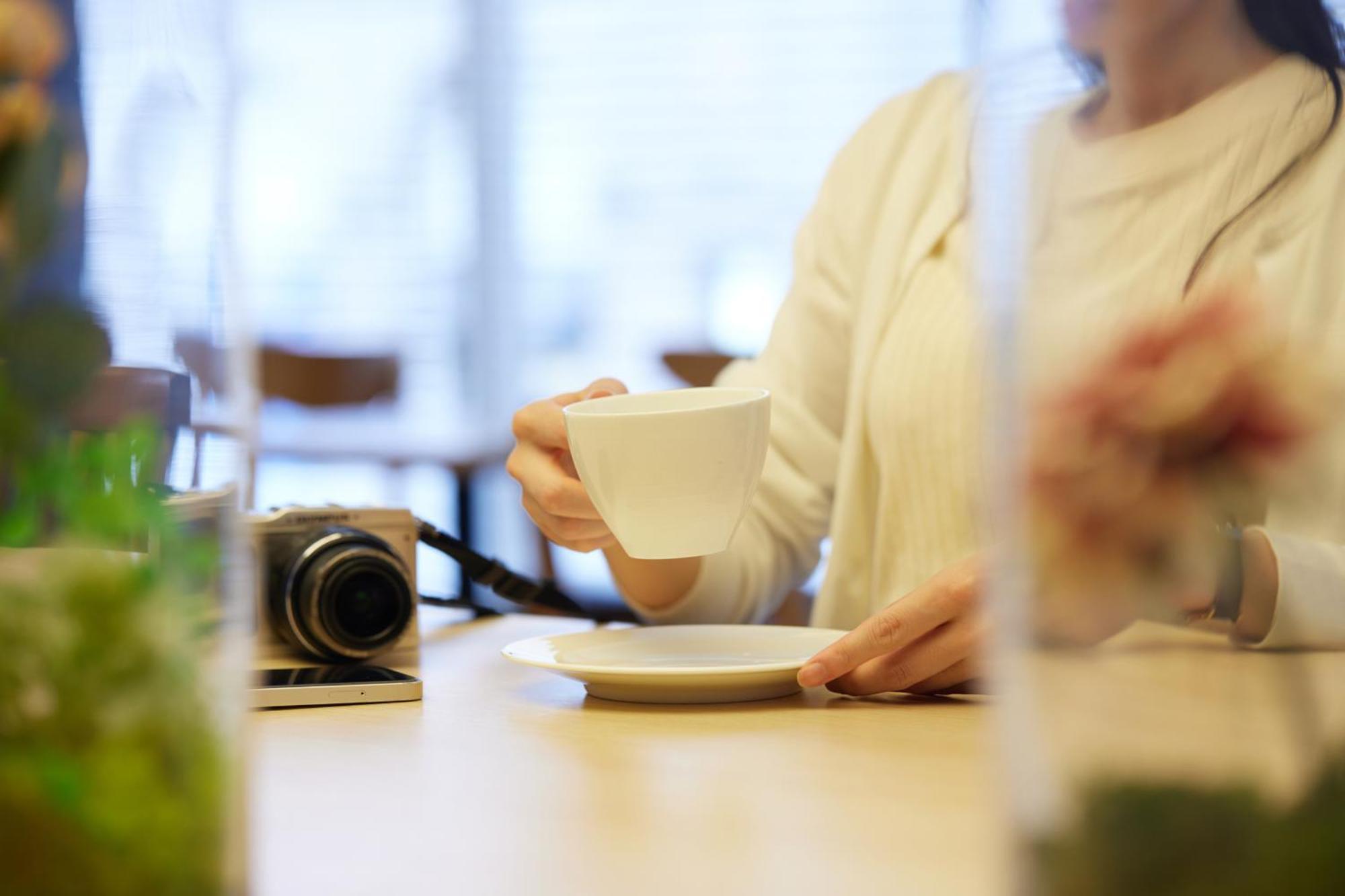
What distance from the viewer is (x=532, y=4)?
3309 millimetres

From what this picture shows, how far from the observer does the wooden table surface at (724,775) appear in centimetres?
21

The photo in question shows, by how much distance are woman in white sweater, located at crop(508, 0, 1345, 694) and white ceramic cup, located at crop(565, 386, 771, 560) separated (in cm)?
8

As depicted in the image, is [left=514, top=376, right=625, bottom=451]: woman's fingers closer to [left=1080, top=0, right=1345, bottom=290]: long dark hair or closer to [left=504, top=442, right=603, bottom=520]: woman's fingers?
[left=504, top=442, right=603, bottom=520]: woman's fingers

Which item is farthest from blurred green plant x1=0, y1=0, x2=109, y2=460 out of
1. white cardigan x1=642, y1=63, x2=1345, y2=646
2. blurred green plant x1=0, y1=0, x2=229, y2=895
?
white cardigan x1=642, y1=63, x2=1345, y2=646

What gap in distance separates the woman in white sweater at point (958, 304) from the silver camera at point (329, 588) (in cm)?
11

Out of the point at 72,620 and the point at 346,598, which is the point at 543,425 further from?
the point at 72,620

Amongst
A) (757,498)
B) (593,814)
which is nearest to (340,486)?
(757,498)

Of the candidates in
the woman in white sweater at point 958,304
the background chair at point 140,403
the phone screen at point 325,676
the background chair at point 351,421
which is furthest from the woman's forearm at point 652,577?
the background chair at point 351,421

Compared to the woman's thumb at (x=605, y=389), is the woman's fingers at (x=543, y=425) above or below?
below

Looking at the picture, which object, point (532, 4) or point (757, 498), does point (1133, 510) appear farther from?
point (532, 4)

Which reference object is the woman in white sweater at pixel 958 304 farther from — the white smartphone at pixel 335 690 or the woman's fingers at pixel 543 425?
the white smartphone at pixel 335 690

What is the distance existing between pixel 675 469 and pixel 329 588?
25 centimetres

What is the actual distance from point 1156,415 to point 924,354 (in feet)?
2.57

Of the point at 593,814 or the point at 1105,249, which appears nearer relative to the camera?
the point at 1105,249
